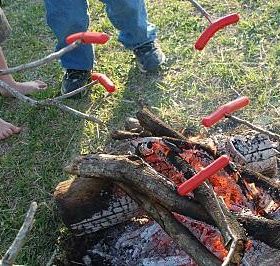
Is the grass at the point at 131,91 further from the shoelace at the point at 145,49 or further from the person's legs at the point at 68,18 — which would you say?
the person's legs at the point at 68,18

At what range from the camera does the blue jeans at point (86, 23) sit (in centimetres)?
315

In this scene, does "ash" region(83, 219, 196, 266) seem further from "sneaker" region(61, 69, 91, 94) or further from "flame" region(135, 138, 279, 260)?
"sneaker" region(61, 69, 91, 94)

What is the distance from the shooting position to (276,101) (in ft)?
10.3

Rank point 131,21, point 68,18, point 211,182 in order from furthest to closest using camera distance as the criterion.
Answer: point 131,21 < point 68,18 < point 211,182

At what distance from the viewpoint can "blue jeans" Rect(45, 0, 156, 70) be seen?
3152mm

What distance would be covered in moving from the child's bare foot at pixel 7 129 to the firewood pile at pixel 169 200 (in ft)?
3.21

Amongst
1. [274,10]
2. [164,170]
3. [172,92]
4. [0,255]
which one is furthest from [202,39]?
[274,10]

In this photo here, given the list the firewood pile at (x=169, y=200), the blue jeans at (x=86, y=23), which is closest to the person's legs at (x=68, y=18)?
the blue jeans at (x=86, y=23)

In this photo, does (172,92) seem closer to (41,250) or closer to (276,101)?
(276,101)

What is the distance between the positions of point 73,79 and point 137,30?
0.49m

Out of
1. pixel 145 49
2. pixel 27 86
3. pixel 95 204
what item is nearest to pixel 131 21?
pixel 145 49

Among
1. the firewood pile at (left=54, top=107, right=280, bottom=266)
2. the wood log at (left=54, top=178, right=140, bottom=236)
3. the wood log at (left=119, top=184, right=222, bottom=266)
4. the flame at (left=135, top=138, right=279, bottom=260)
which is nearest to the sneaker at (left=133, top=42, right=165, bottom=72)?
the firewood pile at (left=54, top=107, right=280, bottom=266)

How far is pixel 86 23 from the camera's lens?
3254mm

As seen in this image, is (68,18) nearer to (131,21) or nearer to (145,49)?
(131,21)
